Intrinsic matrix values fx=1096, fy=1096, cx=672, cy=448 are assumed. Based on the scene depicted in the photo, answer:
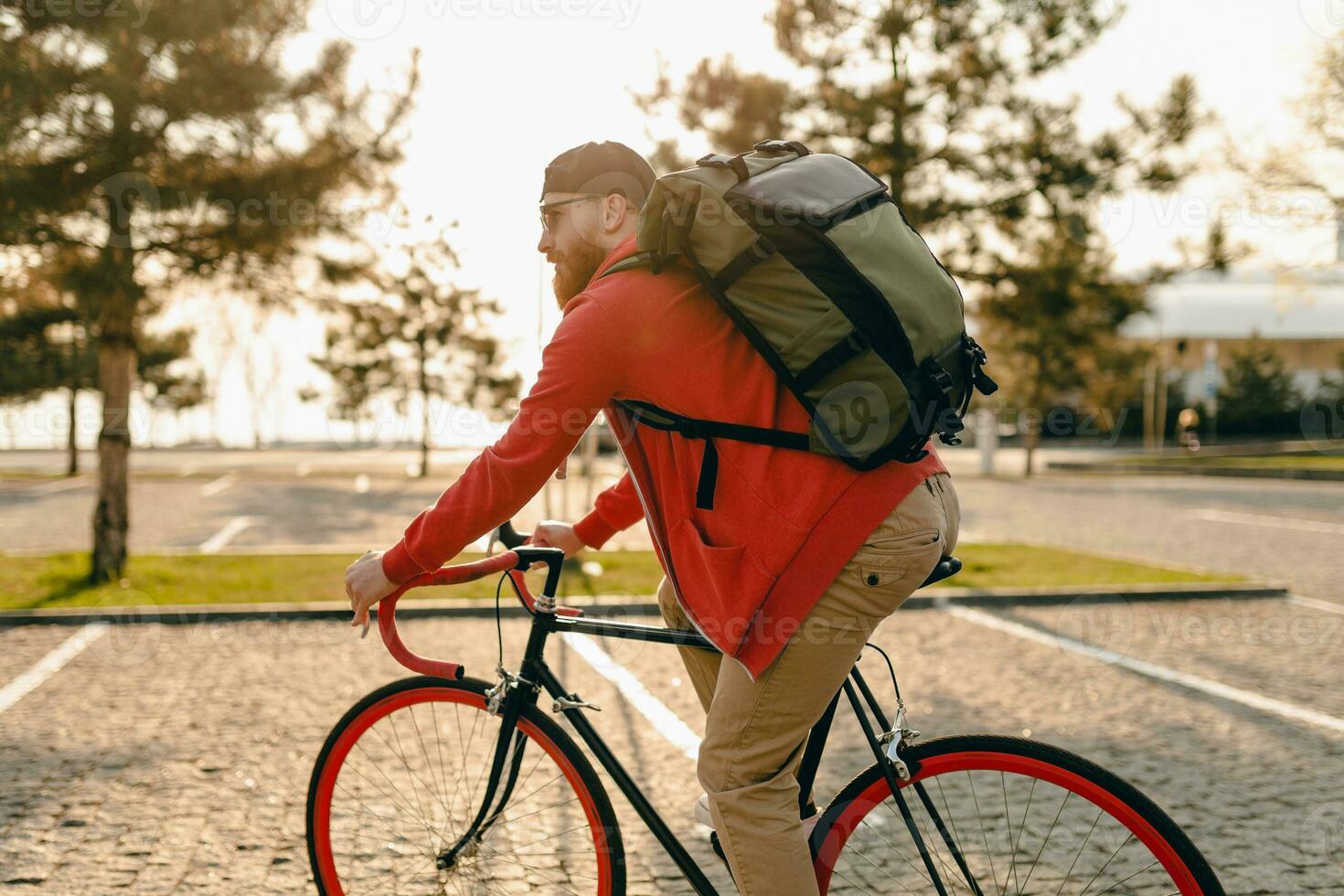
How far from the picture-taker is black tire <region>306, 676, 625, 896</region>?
239cm

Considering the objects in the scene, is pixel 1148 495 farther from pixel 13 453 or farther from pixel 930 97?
pixel 13 453

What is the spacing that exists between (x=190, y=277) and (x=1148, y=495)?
17.5 m

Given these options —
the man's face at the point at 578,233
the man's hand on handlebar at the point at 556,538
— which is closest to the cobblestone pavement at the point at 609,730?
the man's hand on handlebar at the point at 556,538

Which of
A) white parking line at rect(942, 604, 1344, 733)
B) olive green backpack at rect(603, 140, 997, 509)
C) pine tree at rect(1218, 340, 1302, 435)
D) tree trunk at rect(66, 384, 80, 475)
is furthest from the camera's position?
pine tree at rect(1218, 340, 1302, 435)

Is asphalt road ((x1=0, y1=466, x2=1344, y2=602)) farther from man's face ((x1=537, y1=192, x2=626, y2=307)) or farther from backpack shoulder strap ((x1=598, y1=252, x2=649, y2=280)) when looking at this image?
backpack shoulder strap ((x1=598, y1=252, x2=649, y2=280))

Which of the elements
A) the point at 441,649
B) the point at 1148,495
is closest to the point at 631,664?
the point at 441,649

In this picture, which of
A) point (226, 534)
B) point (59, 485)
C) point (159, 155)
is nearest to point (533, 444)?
point (159, 155)

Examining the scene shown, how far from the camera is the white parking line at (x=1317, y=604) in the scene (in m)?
8.09

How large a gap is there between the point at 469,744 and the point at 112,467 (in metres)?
7.58

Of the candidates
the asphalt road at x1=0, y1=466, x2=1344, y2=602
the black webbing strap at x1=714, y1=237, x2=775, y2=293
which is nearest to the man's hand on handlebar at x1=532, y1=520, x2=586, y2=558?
the black webbing strap at x1=714, y1=237, x2=775, y2=293

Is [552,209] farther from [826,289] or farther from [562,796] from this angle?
[562,796]

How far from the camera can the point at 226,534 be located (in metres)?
13.5

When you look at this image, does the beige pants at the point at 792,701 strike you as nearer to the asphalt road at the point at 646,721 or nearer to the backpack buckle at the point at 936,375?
the backpack buckle at the point at 936,375

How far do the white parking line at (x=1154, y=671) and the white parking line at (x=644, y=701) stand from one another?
8.96 ft
